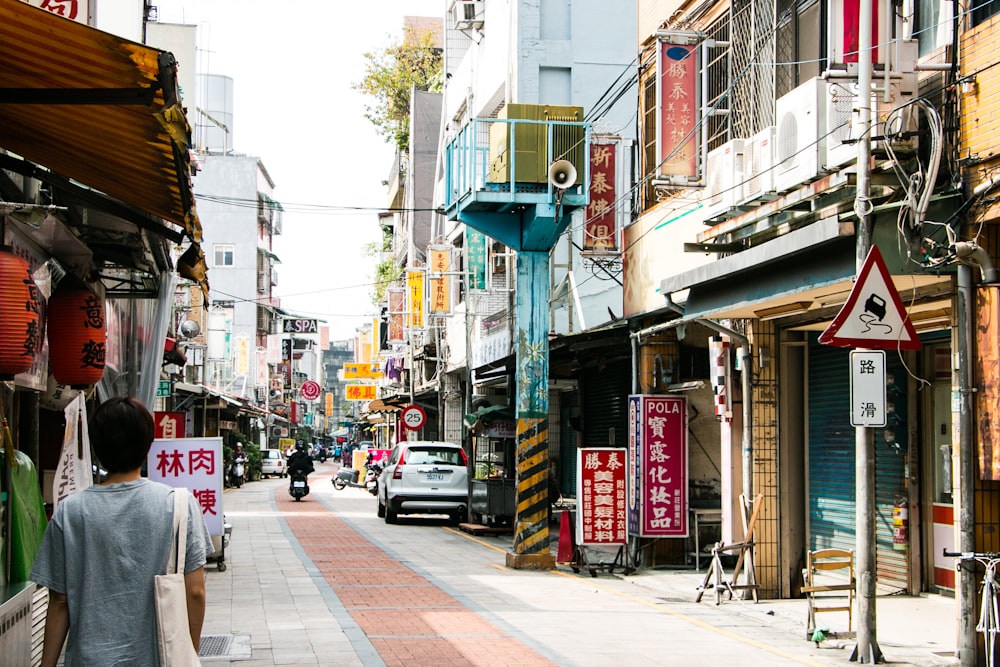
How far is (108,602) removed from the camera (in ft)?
14.5

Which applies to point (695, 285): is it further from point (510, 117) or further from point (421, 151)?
point (421, 151)

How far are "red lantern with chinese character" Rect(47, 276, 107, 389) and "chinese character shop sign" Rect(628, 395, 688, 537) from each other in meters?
8.57

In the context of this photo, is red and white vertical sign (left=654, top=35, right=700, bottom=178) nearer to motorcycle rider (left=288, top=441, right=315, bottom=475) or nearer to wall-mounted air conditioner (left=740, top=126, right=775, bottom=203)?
wall-mounted air conditioner (left=740, top=126, right=775, bottom=203)

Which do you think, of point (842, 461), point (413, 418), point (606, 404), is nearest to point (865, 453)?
point (842, 461)

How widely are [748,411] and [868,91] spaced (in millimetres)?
4776

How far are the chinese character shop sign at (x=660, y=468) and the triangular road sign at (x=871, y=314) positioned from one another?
6931mm

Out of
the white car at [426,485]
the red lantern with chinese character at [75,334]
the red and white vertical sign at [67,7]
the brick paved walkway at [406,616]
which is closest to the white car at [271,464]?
the white car at [426,485]

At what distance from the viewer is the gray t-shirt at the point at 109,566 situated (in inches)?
173

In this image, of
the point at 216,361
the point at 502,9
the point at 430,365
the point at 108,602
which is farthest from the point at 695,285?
the point at 216,361

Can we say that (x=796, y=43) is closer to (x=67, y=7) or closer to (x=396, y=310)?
(x=67, y=7)

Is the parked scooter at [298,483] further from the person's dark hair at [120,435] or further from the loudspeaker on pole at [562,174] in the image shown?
the person's dark hair at [120,435]

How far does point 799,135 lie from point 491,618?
5.32 m

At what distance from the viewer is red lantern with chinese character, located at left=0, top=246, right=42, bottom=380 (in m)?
6.70

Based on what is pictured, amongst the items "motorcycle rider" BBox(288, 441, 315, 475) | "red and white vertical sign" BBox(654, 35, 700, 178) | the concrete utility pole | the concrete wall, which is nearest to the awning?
the concrete utility pole
